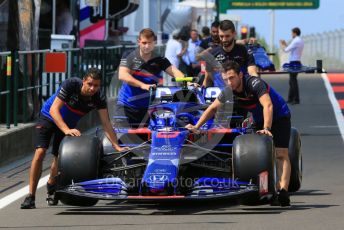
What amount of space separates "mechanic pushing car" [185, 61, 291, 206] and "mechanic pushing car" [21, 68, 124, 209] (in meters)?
0.93

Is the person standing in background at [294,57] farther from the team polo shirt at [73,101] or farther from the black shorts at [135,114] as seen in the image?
the team polo shirt at [73,101]

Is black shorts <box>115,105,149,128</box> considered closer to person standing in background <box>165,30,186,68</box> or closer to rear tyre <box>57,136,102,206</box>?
rear tyre <box>57,136,102,206</box>

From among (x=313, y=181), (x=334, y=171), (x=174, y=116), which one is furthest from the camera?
(x=334, y=171)

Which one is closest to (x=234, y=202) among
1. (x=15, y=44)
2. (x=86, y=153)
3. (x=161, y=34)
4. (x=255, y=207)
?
(x=255, y=207)

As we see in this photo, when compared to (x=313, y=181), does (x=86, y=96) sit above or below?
above

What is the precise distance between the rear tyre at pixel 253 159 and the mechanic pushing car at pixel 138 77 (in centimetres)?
263

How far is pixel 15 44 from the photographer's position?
20.5 m

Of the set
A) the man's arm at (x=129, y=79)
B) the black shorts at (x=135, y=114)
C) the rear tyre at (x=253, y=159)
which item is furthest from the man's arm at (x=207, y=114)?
the black shorts at (x=135, y=114)

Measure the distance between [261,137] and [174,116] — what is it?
1.23 meters

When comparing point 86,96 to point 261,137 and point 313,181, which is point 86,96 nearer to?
point 261,137

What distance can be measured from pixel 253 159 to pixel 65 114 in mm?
2040

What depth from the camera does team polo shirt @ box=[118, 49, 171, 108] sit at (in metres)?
15.4

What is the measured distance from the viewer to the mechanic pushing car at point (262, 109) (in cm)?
1309

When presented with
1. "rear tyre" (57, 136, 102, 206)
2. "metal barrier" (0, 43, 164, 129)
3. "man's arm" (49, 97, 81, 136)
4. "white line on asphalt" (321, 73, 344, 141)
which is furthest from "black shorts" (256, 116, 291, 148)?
"white line on asphalt" (321, 73, 344, 141)
